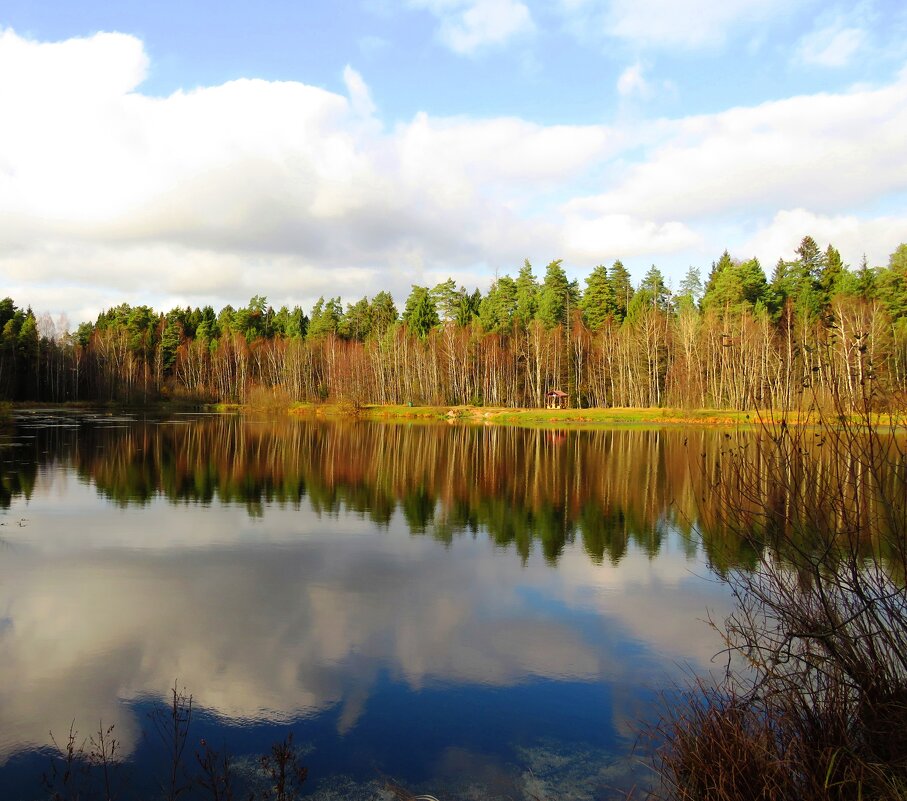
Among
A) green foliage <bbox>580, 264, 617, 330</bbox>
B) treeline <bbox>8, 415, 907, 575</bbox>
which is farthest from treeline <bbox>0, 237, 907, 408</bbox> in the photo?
treeline <bbox>8, 415, 907, 575</bbox>

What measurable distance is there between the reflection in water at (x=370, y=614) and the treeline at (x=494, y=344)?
2028 inches

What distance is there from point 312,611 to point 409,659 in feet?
8.25

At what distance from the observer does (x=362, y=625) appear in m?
10.3

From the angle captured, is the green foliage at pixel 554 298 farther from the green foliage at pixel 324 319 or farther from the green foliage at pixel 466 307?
the green foliage at pixel 324 319

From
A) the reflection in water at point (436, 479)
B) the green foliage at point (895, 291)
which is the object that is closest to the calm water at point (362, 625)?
the reflection in water at point (436, 479)

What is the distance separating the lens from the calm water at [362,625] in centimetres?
686

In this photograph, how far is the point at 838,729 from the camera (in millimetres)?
5297

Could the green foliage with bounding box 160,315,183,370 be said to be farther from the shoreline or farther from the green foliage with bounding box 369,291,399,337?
the green foliage with bounding box 369,291,399,337

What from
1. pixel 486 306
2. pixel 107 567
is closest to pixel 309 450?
pixel 107 567

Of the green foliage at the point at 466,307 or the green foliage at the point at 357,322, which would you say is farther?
the green foliage at the point at 357,322

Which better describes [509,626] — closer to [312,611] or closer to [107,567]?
[312,611]

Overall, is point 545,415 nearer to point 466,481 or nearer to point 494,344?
point 494,344

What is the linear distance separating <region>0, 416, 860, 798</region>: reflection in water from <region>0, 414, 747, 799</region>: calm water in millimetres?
44

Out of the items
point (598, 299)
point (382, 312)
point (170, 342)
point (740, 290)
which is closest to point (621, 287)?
point (598, 299)
